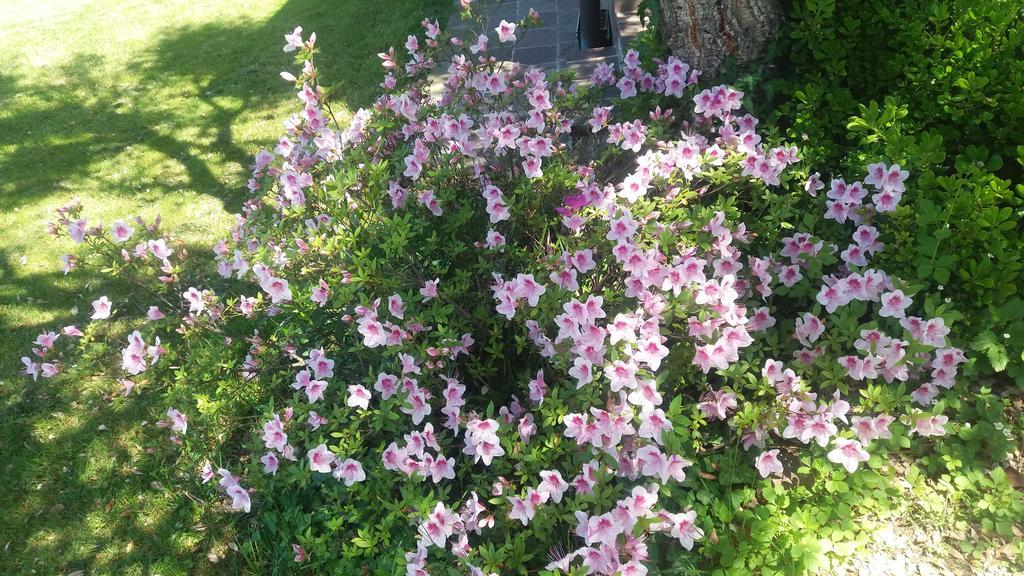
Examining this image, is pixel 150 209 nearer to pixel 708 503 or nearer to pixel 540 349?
pixel 540 349

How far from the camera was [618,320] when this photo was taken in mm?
2074

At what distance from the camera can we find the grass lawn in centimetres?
300

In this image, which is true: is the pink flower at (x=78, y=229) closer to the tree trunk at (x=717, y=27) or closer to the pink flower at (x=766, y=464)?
the pink flower at (x=766, y=464)

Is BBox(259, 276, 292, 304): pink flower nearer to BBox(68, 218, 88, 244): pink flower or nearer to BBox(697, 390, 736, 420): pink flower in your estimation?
BBox(68, 218, 88, 244): pink flower

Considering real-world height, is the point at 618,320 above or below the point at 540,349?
above

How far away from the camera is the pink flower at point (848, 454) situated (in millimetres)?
2064

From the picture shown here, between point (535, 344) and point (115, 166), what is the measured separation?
201 inches

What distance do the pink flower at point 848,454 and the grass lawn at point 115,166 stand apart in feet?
7.53

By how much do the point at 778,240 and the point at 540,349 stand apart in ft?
3.84

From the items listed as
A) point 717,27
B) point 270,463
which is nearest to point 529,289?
point 270,463

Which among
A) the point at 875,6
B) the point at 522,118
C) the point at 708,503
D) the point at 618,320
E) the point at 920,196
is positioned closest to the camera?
the point at 618,320

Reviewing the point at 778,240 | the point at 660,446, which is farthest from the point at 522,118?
the point at 660,446

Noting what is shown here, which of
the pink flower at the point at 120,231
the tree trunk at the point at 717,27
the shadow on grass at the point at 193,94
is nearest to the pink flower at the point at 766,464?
the tree trunk at the point at 717,27

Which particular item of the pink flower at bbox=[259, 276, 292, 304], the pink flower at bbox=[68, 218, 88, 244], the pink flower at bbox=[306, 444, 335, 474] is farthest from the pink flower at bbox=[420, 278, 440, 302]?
the pink flower at bbox=[68, 218, 88, 244]
